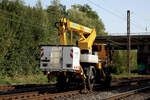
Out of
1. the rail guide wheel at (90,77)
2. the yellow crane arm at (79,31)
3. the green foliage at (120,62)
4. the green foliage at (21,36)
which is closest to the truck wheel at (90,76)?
the rail guide wheel at (90,77)

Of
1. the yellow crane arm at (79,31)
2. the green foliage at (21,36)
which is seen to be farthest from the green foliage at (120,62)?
the yellow crane arm at (79,31)

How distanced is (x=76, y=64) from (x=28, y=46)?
13.2 m

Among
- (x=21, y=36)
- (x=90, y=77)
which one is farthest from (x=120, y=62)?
(x=90, y=77)

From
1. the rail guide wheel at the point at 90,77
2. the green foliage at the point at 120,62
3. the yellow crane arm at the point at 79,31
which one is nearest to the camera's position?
the yellow crane arm at the point at 79,31

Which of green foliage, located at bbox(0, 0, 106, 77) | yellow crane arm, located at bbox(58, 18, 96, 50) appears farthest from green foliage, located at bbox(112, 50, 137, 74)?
yellow crane arm, located at bbox(58, 18, 96, 50)

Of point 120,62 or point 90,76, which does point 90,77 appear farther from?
point 120,62

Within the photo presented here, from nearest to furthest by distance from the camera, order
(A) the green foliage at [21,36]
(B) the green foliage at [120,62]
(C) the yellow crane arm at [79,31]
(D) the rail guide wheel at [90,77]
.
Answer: (C) the yellow crane arm at [79,31] < (D) the rail guide wheel at [90,77] < (A) the green foliage at [21,36] < (B) the green foliage at [120,62]

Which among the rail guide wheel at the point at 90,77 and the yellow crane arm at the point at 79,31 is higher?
the yellow crane arm at the point at 79,31

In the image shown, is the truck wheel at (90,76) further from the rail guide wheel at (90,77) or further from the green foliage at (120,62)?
the green foliage at (120,62)

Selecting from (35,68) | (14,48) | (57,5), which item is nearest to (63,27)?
(14,48)

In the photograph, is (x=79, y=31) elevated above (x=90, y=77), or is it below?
above

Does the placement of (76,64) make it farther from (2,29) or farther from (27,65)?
(27,65)

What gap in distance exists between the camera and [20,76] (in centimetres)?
2477

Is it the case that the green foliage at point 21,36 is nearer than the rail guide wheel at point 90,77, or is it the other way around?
the rail guide wheel at point 90,77
